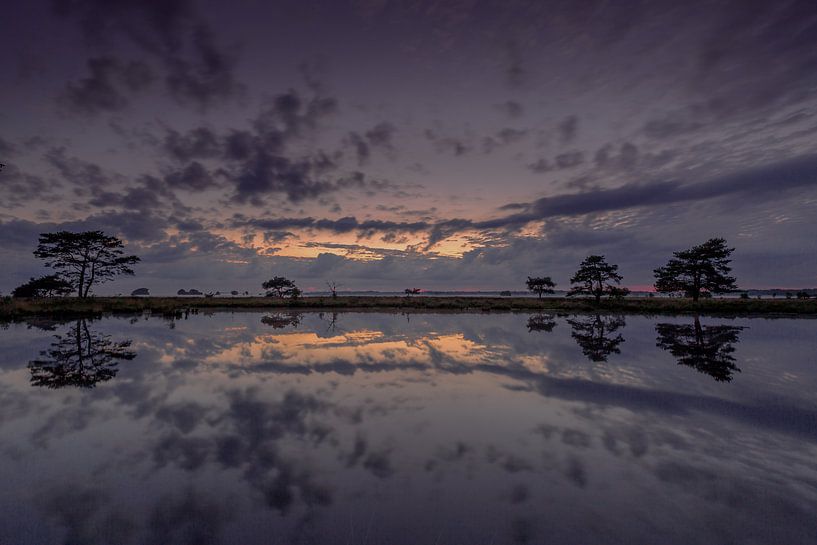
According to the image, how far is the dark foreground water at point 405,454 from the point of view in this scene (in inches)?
186

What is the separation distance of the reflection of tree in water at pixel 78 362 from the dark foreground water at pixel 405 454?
16 cm

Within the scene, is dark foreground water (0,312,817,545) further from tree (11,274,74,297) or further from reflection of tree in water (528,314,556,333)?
tree (11,274,74,297)

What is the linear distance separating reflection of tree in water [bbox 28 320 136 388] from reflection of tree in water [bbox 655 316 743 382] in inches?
882

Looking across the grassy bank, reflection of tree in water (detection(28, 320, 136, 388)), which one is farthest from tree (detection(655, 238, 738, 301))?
reflection of tree in water (detection(28, 320, 136, 388))

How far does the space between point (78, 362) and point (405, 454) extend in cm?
1626

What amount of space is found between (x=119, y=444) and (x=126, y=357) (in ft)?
38.4

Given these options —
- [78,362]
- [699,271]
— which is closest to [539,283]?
[699,271]

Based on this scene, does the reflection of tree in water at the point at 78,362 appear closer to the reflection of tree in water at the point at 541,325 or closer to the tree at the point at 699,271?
the reflection of tree in water at the point at 541,325

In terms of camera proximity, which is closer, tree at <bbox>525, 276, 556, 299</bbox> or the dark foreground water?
the dark foreground water

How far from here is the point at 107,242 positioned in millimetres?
57719

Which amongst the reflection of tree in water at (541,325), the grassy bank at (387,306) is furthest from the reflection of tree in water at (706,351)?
the grassy bank at (387,306)

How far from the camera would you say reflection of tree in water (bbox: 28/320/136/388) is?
12.6 meters

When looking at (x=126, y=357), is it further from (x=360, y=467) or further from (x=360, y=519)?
(x=360, y=519)

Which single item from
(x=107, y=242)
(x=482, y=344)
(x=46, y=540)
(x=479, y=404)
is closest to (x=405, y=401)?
(x=479, y=404)
